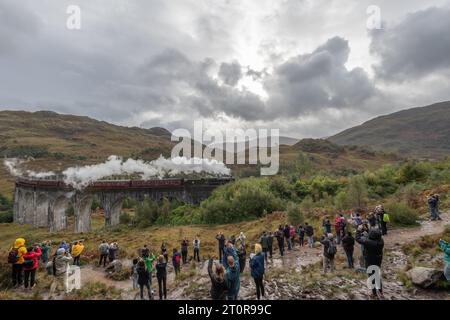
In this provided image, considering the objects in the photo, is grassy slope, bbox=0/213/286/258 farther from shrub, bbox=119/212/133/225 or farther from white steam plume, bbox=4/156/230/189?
white steam plume, bbox=4/156/230/189

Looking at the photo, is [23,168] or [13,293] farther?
[23,168]

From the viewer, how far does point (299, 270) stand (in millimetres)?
11883

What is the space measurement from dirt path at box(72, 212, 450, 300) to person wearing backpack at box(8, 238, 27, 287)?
275 cm

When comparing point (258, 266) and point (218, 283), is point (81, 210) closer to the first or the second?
point (258, 266)

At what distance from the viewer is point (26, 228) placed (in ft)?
150

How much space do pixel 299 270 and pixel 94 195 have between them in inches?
1351

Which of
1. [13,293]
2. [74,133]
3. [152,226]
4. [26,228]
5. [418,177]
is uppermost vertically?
[74,133]

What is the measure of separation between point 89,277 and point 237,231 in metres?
13.1

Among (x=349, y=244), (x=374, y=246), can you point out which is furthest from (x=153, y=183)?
(x=374, y=246)

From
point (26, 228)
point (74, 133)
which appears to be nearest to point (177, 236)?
point (26, 228)

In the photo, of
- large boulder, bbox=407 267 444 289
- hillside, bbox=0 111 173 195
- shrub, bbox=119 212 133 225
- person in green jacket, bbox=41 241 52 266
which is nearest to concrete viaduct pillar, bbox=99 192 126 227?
shrub, bbox=119 212 133 225
